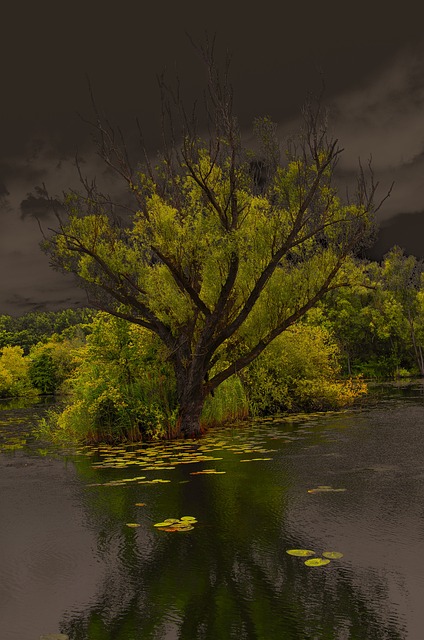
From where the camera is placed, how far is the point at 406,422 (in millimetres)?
17516

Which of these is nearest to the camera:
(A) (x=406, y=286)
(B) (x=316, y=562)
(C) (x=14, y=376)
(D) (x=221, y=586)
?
(D) (x=221, y=586)

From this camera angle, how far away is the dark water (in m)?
4.45

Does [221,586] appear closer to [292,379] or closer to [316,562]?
[316,562]

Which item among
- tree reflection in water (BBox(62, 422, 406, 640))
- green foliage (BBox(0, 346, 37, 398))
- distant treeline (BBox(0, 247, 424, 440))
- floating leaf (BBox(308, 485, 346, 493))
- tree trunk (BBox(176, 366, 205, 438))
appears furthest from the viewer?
green foliage (BBox(0, 346, 37, 398))

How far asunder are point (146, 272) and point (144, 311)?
1.21 metres

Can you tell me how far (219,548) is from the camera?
6.27 m

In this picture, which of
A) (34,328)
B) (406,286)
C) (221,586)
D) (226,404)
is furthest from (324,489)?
(34,328)

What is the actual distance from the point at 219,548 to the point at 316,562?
1.11 metres

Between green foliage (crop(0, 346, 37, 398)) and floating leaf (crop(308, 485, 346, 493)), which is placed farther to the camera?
green foliage (crop(0, 346, 37, 398))

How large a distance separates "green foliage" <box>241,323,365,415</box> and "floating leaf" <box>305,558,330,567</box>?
15.9 meters

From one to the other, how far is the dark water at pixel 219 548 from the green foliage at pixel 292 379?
9390mm

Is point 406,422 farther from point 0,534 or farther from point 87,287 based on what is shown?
point 0,534

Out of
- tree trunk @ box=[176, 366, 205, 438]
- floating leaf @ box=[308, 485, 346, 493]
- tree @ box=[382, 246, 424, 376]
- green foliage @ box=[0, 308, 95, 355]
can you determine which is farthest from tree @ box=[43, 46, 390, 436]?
green foliage @ box=[0, 308, 95, 355]

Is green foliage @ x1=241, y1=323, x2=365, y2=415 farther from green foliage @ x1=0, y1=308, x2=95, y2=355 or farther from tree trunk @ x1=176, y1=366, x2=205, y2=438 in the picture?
green foliage @ x1=0, y1=308, x2=95, y2=355
